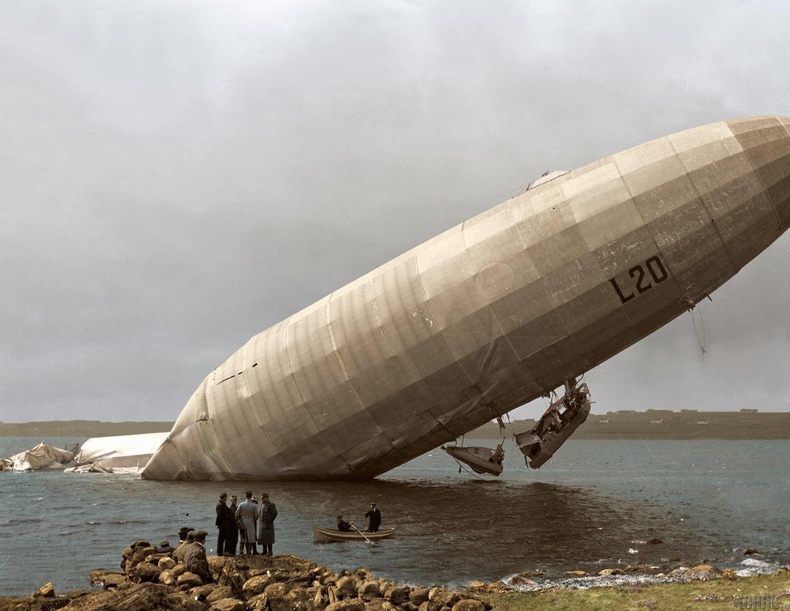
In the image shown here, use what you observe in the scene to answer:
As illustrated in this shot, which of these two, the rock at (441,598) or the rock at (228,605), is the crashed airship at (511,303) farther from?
the rock at (228,605)

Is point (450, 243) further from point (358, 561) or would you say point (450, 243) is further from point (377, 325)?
point (358, 561)

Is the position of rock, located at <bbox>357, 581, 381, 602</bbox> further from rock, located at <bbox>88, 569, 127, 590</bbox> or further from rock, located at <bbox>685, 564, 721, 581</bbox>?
rock, located at <bbox>685, 564, 721, 581</bbox>

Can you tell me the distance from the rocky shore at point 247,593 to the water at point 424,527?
131 inches

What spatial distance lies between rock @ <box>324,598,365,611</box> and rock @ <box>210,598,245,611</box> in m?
1.61

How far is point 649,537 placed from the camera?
25.5 meters

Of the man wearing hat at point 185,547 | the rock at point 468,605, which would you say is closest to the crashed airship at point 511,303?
the man wearing hat at point 185,547

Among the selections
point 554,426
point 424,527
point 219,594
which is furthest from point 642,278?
point 219,594

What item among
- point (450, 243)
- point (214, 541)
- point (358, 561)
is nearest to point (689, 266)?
point (450, 243)

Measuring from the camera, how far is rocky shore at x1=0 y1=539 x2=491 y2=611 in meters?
12.9

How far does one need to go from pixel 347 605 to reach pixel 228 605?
220 cm

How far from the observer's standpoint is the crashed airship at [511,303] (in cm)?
2502

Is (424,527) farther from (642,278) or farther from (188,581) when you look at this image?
(188,581)

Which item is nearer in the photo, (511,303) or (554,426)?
(511,303)

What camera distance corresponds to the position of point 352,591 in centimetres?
1483
